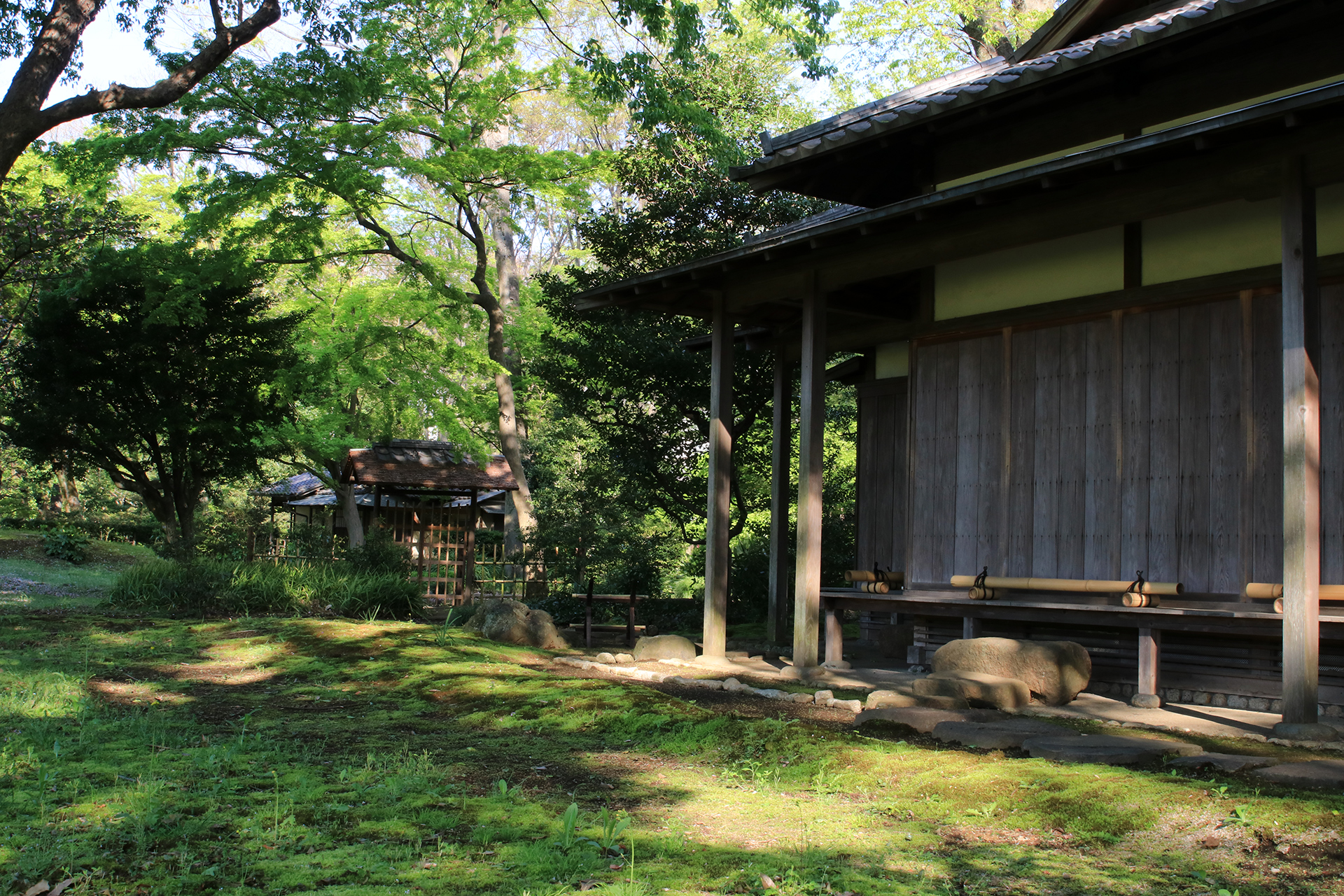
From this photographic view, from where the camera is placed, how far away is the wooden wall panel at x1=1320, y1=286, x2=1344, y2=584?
768 centimetres

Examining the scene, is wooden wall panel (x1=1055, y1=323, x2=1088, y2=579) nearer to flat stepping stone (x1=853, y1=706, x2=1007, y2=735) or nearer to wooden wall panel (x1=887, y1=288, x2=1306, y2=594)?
wooden wall panel (x1=887, y1=288, x2=1306, y2=594)

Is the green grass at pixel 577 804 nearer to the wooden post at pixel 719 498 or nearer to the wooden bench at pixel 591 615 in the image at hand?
the wooden post at pixel 719 498

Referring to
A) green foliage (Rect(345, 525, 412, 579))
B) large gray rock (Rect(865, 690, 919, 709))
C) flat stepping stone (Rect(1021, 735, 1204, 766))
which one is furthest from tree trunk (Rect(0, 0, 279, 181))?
flat stepping stone (Rect(1021, 735, 1204, 766))

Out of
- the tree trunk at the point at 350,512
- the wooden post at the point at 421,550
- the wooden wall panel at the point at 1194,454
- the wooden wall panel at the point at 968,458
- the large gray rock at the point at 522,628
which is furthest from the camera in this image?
the tree trunk at the point at 350,512

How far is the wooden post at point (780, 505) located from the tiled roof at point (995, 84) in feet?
10.7

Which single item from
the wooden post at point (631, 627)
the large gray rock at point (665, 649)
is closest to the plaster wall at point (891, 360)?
the large gray rock at point (665, 649)

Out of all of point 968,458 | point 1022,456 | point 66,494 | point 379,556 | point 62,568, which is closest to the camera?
point 1022,456

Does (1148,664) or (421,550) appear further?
(421,550)

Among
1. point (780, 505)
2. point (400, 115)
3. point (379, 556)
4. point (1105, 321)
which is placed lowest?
point (379, 556)

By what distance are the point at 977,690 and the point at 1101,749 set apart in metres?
2.22

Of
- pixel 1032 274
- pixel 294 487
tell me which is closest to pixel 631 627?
pixel 1032 274

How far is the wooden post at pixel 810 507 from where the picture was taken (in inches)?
384

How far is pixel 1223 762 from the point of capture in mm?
5453

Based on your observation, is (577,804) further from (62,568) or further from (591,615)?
(62,568)
